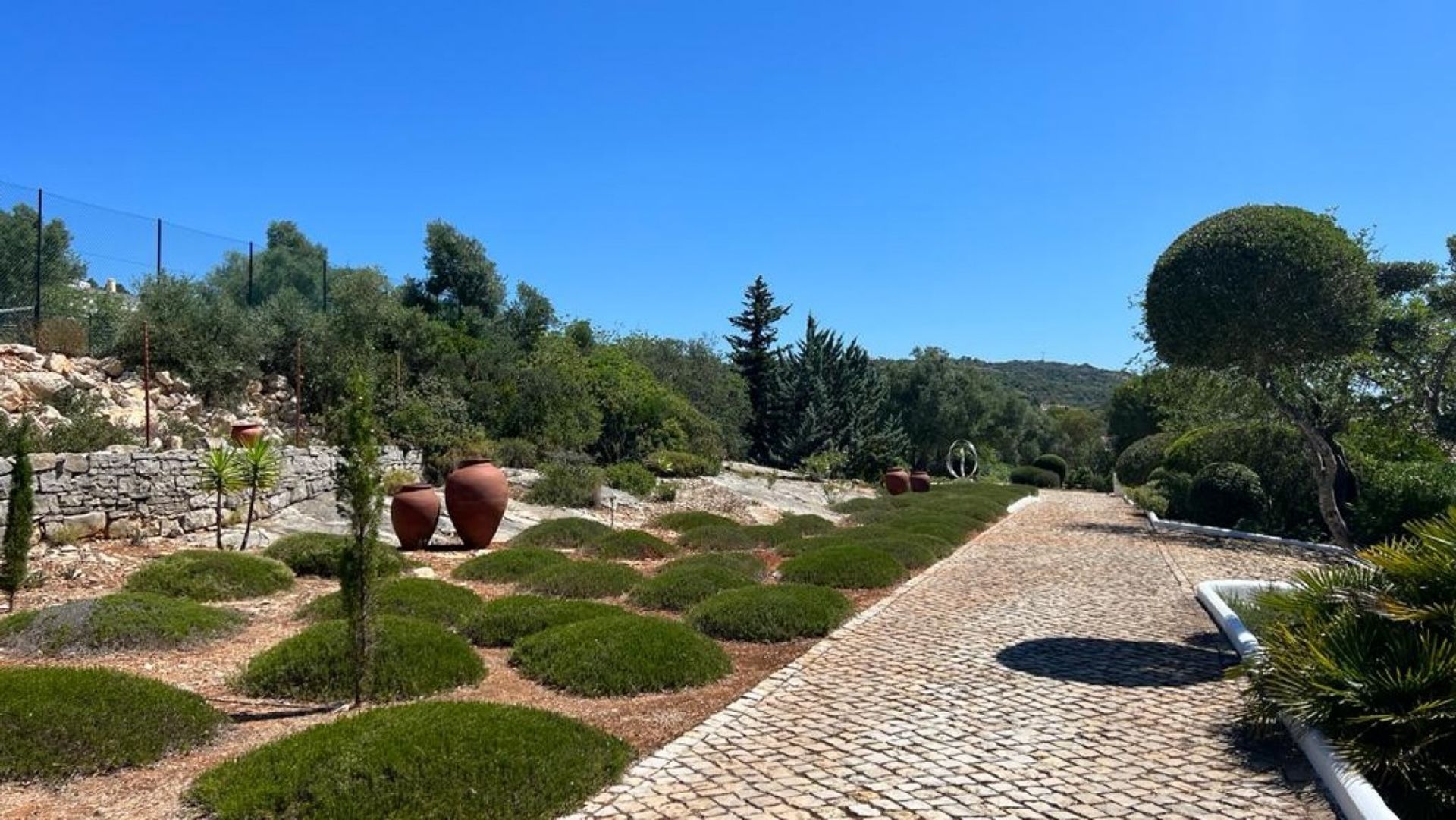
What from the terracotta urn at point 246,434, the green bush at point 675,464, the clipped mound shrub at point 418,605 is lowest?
the clipped mound shrub at point 418,605

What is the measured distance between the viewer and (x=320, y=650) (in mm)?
6426

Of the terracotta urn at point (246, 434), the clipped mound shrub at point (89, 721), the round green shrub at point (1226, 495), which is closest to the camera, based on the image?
the clipped mound shrub at point (89, 721)

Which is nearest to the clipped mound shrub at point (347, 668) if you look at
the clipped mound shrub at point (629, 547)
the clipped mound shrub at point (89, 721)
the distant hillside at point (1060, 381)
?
the clipped mound shrub at point (89, 721)

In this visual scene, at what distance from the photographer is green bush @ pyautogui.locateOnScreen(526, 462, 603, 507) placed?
18.0m

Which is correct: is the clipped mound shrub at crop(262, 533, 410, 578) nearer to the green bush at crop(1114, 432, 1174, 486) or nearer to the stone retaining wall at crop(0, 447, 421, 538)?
the stone retaining wall at crop(0, 447, 421, 538)

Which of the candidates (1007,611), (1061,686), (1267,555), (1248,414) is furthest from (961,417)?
(1061,686)

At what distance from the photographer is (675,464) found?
79.8 ft

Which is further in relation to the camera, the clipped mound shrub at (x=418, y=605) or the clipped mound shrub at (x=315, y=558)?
the clipped mound shrub at (x=315, y=558)

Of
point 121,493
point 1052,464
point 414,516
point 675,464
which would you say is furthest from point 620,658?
point 1052,464

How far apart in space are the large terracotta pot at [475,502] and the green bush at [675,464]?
10.8 metres

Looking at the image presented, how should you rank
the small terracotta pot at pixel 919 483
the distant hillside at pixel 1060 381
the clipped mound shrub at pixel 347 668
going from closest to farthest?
the clipped mound shrub at pixel 347 668 < the small terracotta pot at pixel 919 483 < the distant hillside at pixel 1060 381

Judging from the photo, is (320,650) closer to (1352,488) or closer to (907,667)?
(907,667)

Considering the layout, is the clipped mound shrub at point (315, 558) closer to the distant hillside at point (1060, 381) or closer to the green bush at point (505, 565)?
the green bush at point (505, 565)

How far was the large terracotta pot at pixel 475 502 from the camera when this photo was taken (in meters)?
13.2
